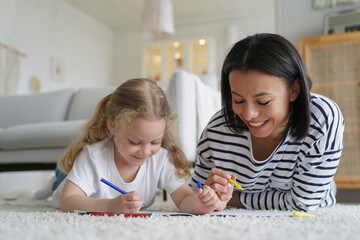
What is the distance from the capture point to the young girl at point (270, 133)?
946 mm

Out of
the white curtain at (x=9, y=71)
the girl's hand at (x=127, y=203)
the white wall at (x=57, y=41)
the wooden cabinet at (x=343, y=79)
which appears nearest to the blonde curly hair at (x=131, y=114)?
the girl's hand at (x=127, y=203)

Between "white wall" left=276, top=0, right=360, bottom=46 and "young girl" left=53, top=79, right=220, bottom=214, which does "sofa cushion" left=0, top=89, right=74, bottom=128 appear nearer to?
"young girl" left=53, top=79, right=220, bottom=214

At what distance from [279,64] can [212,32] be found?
4544 mm

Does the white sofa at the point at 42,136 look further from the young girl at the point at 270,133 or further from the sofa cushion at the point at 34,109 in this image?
the young girl at the point at 270,133

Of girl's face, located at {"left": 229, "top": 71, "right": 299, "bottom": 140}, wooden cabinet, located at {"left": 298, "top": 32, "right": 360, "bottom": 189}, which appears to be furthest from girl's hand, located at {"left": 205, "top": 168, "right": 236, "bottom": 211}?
wooden cabinet, located at {"left": 298, "top": 32, "right": 360, "bottom": 189}

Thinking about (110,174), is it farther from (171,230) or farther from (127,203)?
(171,230)

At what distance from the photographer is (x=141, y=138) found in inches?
40.8

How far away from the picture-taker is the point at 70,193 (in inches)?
41.4

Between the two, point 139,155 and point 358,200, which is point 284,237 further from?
point 358,200

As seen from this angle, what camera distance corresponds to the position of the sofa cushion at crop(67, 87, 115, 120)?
2574mm

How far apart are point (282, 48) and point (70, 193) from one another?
735 mm

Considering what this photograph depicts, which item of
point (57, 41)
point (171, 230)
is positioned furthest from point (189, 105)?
point (57, 41)

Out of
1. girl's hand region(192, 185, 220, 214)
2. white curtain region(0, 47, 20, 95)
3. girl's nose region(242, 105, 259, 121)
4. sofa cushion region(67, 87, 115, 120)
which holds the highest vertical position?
white curtain region(0, 47, 20, 95)

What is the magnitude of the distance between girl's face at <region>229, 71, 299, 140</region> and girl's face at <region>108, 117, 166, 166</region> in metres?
0.24
